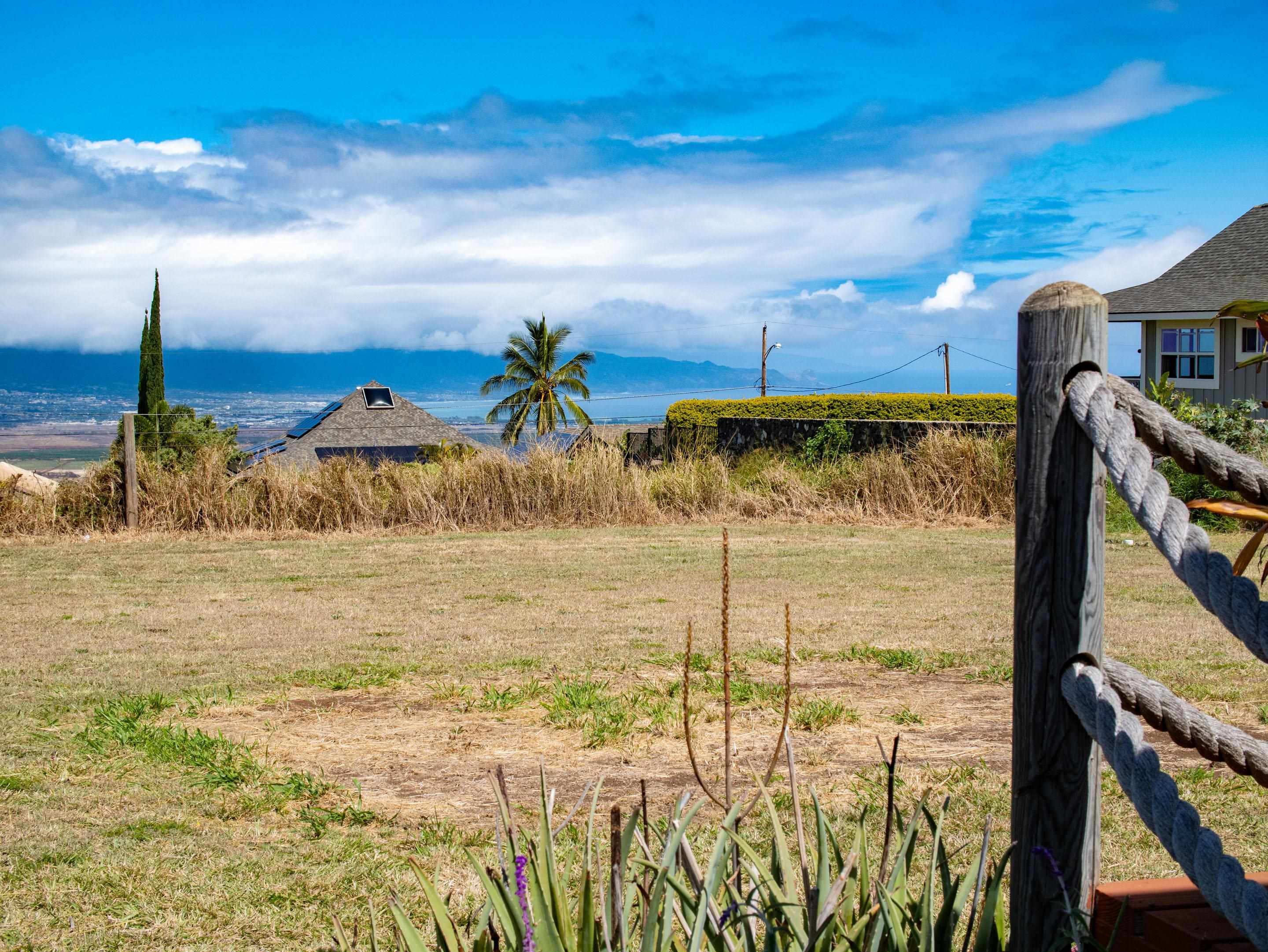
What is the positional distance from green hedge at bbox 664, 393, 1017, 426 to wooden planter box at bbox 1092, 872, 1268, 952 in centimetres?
2257

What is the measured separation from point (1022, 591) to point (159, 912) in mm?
2593

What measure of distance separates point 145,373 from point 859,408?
97.7ft

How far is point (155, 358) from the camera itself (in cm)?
4141

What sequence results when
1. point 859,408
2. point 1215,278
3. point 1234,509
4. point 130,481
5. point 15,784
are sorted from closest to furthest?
1. point 1234,509
2. point 15,784
3. point 130,481
4. point 1215,278
5. point 859,408

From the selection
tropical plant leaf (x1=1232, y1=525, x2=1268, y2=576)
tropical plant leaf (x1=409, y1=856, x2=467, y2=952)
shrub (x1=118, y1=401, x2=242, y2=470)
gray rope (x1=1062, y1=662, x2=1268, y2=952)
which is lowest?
tropical plant leaf (x1=409, y1=856, x2=467, y2=952)

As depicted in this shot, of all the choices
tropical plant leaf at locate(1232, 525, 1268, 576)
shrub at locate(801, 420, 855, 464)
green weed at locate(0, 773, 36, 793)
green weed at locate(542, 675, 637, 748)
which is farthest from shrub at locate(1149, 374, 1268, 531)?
green weed at locate(0, 773, 36, 793)

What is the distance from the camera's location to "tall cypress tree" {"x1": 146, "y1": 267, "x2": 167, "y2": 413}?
40.8 meters

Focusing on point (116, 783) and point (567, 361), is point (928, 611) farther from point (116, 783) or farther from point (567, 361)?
point (567, 361)

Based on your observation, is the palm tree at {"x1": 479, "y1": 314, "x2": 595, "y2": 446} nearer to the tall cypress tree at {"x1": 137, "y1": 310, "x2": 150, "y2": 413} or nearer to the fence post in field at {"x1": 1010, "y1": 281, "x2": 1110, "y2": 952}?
the tall cypress tree at {"x1": 137, "y1": 310, "x2": 150, "y2": 413}

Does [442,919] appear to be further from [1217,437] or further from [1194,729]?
[1217,437]

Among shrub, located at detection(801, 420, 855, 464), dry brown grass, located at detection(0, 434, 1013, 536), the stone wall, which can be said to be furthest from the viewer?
shrub, located at detection(801, 420, 855, 464)

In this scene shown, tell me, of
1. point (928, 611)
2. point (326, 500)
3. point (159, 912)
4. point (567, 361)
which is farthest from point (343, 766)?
point (567, 361)

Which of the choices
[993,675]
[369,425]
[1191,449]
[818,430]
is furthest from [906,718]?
[369,425]

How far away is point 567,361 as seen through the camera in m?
59.9
